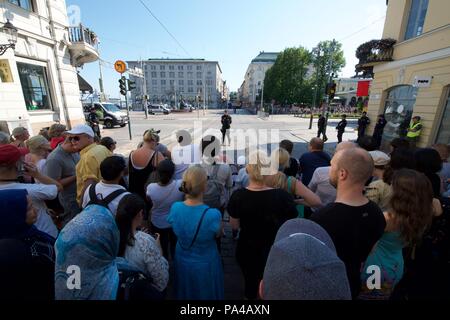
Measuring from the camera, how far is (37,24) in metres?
8.58

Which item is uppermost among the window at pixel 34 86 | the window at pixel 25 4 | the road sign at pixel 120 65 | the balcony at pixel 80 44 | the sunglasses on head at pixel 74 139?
the window at pixel 25 4

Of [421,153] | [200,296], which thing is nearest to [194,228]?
[200,296]

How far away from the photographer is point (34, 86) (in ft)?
29.1

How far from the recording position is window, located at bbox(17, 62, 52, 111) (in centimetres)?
830

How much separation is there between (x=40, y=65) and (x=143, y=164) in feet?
32.4

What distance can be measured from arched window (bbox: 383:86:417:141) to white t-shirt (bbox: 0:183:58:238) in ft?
38.6

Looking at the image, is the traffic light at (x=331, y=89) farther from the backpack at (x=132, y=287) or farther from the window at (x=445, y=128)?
the backpack at (x=132, y=287)

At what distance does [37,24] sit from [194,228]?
11737 millimetres

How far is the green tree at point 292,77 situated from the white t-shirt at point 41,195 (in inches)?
2126

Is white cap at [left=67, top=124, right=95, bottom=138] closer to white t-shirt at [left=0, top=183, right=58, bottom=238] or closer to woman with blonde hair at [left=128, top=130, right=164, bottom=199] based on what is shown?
woman with blonde hair at [left=128, top=130, right=164, bottom=199]

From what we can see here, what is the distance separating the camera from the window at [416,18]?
804cm

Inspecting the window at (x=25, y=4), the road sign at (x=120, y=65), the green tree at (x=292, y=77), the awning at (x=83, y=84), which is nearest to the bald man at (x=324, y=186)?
the window at (x=25, y=4)

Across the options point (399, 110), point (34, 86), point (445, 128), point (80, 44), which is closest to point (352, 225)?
point (445, 128)
